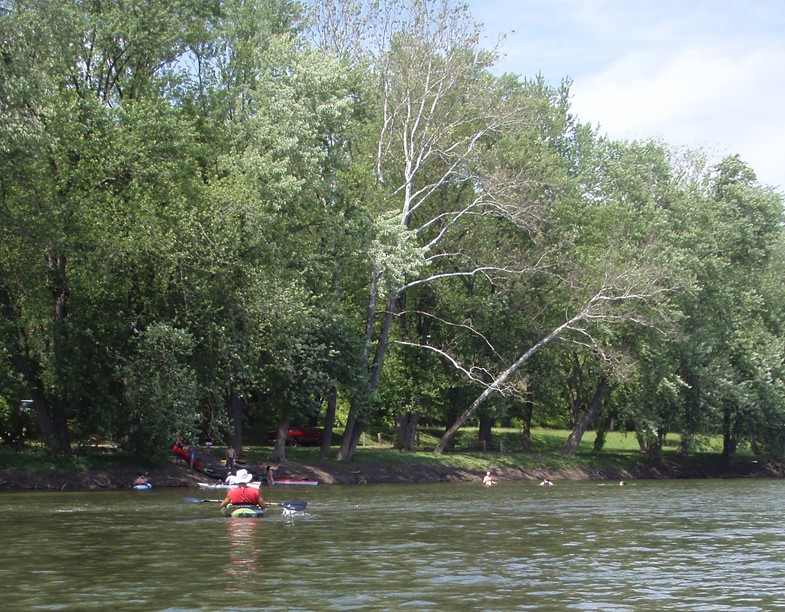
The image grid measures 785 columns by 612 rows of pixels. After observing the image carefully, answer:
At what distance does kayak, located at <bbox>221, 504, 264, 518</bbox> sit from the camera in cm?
3020

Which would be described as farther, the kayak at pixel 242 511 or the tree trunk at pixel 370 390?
the tree trunk at pixel 370 390

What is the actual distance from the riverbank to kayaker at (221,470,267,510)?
14.2 m

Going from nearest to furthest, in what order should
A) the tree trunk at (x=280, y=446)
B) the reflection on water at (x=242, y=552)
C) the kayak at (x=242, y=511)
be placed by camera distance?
the reflection on water at (x=242, y=552) < the kayak at (x=242, y=511) < the tree trunk at (x=280, y=446)

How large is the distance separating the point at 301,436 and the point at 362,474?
17079mm

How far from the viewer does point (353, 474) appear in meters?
52.3

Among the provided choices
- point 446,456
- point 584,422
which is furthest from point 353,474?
point 584,422

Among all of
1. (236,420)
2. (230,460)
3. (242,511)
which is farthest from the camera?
(236,420)

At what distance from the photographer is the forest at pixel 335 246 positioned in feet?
137

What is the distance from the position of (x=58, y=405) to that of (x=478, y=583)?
3082cm

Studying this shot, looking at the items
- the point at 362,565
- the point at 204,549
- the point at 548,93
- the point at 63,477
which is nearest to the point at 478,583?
the point at 362,565

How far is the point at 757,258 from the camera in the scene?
67.4m

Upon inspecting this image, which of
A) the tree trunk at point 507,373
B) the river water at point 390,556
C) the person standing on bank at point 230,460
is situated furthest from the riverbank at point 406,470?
the river water at point 390,556

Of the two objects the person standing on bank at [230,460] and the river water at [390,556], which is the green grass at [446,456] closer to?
the person standing on bank at [230,460]

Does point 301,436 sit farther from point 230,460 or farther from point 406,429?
point 230,460
